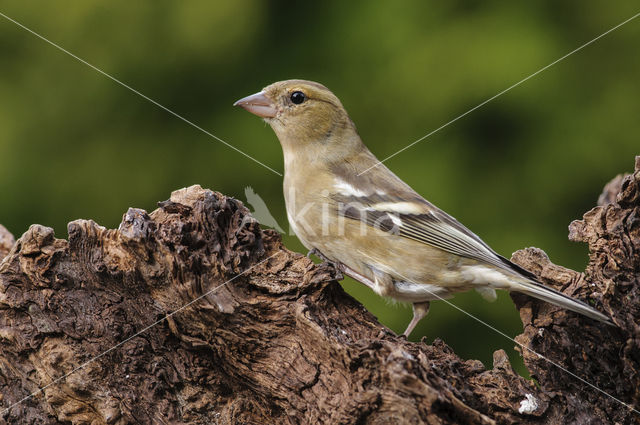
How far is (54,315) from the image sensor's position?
3.27m

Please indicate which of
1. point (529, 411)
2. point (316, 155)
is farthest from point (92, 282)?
point (529, 411)

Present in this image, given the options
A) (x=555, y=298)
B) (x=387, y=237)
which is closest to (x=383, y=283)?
(x=387, y=237)

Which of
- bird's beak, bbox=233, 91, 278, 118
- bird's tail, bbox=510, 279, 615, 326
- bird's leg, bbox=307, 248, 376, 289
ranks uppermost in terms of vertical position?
bird's beak, bbox=233, 91, 278, 118

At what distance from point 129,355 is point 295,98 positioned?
6.96 feet

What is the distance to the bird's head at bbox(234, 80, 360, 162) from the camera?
182 inches

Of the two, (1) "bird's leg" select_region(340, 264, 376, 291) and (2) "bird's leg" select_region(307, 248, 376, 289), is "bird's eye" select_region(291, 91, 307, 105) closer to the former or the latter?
(2) "bird's leg" select_region(307, 248, 376, 289)

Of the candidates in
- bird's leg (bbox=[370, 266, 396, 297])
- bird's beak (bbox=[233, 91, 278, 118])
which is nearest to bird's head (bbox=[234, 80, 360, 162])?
bird's beak (bbox=[233, 91, 278, 118])

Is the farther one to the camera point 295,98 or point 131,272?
point 295,98

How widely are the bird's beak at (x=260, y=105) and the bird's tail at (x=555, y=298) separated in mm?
1996

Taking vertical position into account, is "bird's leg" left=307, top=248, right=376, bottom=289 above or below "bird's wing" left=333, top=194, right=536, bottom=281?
below

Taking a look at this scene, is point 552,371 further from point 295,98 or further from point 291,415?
point 295,98

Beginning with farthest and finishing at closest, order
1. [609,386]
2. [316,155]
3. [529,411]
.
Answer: [316,155] → [609,386] → [529,411]

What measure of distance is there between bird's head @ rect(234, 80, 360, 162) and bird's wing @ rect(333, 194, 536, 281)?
0.60 meters

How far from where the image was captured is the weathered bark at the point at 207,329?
3.12 m
